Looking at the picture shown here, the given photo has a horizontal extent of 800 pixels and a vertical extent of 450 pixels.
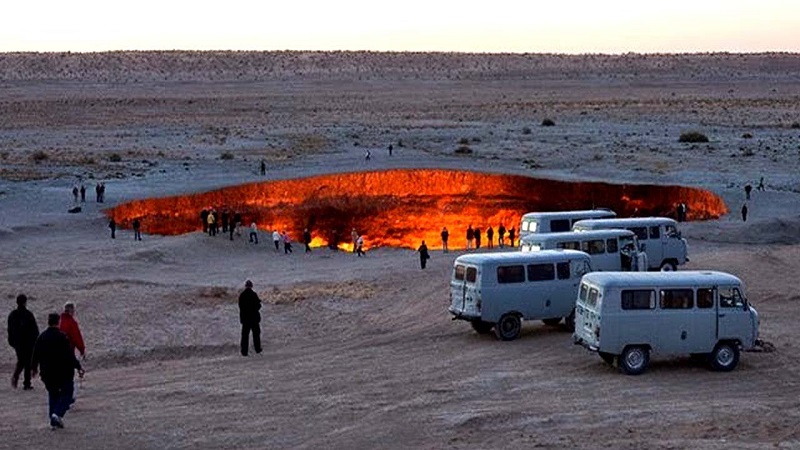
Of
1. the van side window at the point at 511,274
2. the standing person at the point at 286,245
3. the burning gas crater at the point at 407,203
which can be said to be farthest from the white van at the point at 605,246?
the burning gas crater at the point at 407,203

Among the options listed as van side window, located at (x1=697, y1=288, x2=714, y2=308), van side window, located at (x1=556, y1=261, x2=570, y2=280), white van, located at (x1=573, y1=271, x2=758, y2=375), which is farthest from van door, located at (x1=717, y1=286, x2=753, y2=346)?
van side window, located at (x1=556, y1=261, x2=570, y2=280)

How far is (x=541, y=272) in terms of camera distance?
27312 millimetres

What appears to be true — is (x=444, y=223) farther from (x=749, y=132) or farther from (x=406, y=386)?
(x=749, y=132)

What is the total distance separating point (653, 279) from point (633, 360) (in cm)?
155

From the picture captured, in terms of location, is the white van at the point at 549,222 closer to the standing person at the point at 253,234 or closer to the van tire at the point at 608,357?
the standing person at the point at 253,234

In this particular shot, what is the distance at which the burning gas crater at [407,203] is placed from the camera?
5459 cm

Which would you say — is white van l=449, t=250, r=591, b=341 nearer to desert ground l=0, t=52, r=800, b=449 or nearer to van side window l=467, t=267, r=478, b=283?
van side window l=467, t=267, r=478, b=283

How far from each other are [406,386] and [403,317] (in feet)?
29.7

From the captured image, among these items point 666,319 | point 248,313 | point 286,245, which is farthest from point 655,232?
point 286,245

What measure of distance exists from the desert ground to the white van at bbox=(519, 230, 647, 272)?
3.18m

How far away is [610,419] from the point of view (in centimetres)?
1891

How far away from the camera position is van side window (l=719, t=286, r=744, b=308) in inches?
914

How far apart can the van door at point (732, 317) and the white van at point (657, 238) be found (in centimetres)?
1265

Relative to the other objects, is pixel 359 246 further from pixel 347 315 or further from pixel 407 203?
pixel 347 315
